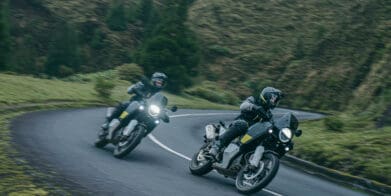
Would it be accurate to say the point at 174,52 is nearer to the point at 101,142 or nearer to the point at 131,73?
the point at 131,73

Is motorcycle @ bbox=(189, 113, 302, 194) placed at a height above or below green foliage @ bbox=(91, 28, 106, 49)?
below

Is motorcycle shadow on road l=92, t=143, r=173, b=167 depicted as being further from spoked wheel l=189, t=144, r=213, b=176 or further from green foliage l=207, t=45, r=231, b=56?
green foliage l=207, t=45, r=231, b=56

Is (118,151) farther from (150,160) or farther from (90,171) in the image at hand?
(90,171)

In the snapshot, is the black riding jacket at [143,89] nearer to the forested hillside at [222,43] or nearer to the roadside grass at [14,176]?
the roadside grass at [14,176]

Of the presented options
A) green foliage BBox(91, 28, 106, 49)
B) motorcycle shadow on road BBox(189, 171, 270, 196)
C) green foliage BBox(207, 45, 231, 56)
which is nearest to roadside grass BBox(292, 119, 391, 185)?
motorcycle shadow on road BBox(189, 171, 270, 196)

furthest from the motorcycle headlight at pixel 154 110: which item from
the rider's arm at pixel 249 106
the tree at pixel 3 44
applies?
the tree at pixel 3 44

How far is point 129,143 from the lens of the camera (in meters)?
10.5

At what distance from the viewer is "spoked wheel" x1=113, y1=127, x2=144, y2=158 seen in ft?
34.3

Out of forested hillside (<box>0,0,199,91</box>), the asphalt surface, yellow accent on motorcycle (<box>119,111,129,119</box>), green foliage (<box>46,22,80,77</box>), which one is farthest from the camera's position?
forested hillside (<box>0,0,199,91</box>)

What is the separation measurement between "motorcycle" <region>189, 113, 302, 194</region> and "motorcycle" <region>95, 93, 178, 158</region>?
68.9 inches

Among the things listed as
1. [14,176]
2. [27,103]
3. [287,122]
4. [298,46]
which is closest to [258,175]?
[287,122]

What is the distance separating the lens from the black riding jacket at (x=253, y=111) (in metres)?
8.62

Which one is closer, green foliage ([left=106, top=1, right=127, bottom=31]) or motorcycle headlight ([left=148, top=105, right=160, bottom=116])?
motorcycle headlight ([left=148, top=105, right=160, bottom=116])

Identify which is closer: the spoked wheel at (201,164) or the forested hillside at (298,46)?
the spoked wheel at (201,164)
